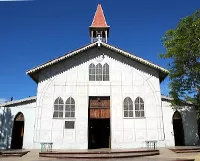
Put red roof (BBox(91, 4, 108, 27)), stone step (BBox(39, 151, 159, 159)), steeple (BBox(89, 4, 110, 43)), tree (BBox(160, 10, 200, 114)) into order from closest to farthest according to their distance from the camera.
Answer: stone step (BBox(39, 151, 159, 159)) < tree (BBox(160, 10, 200, 114)) < steeple (BBox(89, 4, 110, 43)) < red roof (BBox(91, 4, 108, 27))

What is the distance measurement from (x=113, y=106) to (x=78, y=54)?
5826 millimetres

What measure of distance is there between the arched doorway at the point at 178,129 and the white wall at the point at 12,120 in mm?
12921

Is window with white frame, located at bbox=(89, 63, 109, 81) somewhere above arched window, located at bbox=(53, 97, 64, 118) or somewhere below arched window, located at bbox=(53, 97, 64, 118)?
Result: above

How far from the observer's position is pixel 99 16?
99.5ft

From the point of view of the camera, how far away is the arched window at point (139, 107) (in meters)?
19.4

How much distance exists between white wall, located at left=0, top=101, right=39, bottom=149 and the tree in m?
12.7

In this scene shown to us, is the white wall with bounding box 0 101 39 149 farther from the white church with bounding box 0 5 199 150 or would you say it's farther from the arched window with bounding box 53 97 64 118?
the arched window with bounding box 53 97 64 118

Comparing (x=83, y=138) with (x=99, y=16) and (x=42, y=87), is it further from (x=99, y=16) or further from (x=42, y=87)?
(x=99, y=16)

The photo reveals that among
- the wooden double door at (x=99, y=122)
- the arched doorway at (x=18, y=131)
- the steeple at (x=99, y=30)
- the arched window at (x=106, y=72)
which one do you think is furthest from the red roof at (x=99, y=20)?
the arched doorway at (x=18, y=131)

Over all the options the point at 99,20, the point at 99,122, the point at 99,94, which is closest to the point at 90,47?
the point at 99,94

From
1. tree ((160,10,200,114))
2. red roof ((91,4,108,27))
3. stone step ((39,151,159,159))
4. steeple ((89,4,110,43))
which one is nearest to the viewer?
stone step ((39,151,159,159))

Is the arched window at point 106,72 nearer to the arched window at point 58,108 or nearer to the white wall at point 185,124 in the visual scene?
the arched window at point 58,108

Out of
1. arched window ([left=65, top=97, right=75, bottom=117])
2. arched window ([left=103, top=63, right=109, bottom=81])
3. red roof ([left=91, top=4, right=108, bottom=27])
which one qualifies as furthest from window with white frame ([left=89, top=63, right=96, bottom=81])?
red roof ([left=91, top=4, right=108, bottom=27])

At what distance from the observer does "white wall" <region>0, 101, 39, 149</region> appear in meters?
19.2
